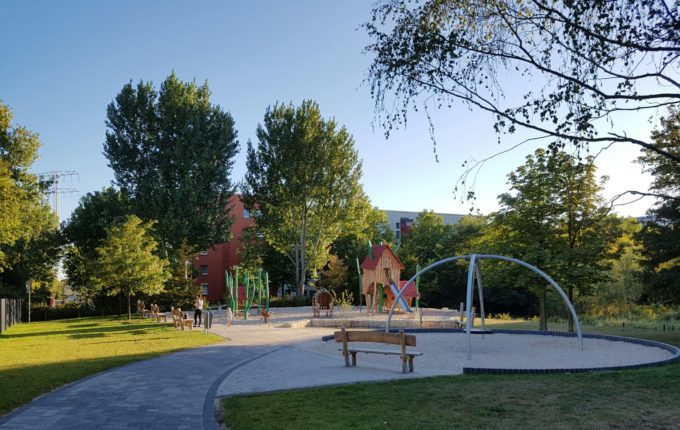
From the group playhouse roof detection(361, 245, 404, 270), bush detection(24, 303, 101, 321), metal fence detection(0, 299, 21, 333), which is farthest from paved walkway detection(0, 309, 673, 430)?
bush detection(24, 303, 101, 321)

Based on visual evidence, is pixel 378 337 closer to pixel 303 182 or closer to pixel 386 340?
pixel 386 340

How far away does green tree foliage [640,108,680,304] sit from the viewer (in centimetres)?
1794

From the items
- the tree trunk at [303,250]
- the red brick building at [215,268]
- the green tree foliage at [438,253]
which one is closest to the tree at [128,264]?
the tree trunk at [303,250]

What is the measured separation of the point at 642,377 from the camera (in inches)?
371

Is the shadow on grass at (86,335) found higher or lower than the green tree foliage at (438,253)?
lower

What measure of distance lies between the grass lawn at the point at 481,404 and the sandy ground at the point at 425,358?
129 centimetres

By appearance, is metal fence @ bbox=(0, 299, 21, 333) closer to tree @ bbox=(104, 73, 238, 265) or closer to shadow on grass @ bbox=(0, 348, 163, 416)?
tree @ bbox=(104, 73, 238, 265)

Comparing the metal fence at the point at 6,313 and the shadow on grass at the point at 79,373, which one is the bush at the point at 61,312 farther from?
the shadow on grass at the point at 79,373

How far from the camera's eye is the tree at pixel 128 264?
92.4 ft

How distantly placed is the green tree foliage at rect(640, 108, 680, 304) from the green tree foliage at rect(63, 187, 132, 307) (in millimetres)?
33056

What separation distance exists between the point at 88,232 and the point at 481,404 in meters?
39.6

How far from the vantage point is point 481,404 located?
7.62 metres

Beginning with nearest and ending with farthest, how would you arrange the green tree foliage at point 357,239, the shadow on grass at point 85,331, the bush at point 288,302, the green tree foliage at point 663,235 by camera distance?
the green tree foliage at point 663,235
the shadow on grass at point 85,331
the bush at point 288,302
the green tree foliage at point 357,239

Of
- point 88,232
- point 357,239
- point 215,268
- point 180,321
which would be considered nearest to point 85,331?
point 180,321
